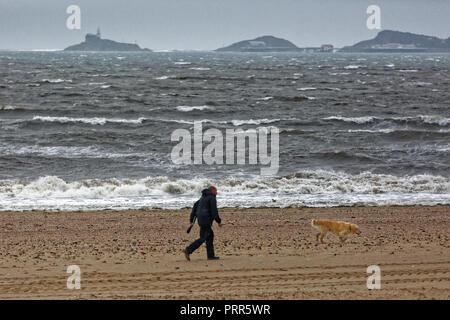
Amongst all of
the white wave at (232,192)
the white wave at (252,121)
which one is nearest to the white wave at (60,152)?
the white wave at (232,192)

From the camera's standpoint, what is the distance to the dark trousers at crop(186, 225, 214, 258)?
12055 mm

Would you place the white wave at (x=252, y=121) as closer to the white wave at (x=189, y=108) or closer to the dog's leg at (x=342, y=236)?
the white wave at (x=189, y=108)

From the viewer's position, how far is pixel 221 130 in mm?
36812

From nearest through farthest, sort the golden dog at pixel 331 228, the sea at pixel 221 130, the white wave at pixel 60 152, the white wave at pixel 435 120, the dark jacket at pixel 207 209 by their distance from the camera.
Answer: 1. the dark jacket at pixel 207 209
2. the golden dog at pixel 331 228
3. the sea at pixel 221 130
4. the white wave at pixel 60 152
5. the white wave at pixel 435 120

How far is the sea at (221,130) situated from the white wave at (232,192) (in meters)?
0.03

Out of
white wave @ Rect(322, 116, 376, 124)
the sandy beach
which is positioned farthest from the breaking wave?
the sandy beach

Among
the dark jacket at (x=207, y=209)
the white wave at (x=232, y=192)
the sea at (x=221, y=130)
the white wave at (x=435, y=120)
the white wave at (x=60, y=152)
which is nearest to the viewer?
the dark jacket at (x=207, y=209)

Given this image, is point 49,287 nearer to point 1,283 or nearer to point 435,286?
point 1,283

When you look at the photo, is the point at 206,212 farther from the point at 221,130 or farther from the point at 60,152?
the point at 221,130

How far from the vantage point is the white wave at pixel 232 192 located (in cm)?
1986

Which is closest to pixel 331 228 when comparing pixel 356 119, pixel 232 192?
pixel 232 192

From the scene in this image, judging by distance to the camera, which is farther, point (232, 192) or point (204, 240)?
point (232, 192)

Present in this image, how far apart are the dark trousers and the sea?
282 inches

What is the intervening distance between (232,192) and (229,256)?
8971 mm
